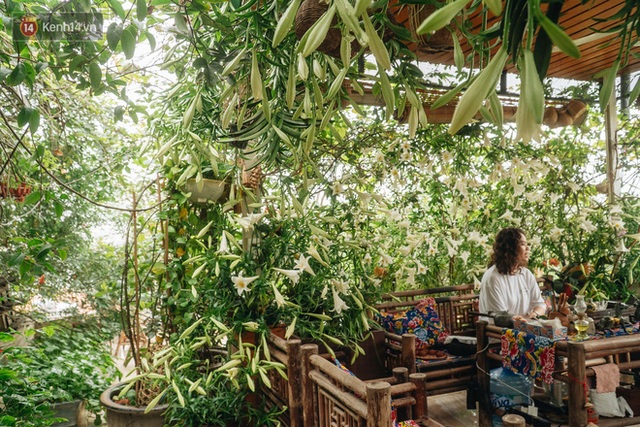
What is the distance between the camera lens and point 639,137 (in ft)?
12.5

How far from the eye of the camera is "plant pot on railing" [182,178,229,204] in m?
2.21

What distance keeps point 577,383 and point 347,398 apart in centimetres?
106

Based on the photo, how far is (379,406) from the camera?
1308 mm

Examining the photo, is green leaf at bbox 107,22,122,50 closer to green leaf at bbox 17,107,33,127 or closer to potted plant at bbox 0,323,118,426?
green leaf at bbox 17,107,33,127

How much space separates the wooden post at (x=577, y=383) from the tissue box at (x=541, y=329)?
167 millimetres

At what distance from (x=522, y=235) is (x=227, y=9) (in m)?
2.55

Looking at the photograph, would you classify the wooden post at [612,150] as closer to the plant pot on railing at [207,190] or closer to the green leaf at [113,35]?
the plant pot on railing at [207,190]

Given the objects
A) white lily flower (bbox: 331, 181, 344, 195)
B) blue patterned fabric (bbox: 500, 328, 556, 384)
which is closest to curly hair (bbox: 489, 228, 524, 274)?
blue patterned fabric (bbox: 500, 328, 556, 384)

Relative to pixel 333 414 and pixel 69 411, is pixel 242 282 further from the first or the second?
pixel 69 411

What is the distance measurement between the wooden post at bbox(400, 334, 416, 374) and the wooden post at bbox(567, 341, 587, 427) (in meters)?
0.70

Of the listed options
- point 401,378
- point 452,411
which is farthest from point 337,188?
point 452,411

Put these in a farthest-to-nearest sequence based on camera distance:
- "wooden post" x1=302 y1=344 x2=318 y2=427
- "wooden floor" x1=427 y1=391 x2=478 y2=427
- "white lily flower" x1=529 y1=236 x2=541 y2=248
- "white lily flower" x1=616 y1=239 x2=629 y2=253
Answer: "white lily flower" x1=529 y1=236 x2=541 y2=248
"white lily flower" x1=616 y1=239 x2=629 y2=253
"wooden floor" x1=427 y1=391 x2=478 y2=427
"wooden post" x1=302 y1=344 x2=318 y2=427

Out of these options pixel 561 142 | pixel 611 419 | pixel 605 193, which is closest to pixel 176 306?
pixel 611 419

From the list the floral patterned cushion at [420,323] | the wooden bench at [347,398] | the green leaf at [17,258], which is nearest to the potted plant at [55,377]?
the green leaf at [17,258]
